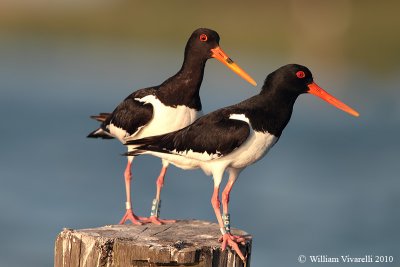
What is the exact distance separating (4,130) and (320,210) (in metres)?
8.36

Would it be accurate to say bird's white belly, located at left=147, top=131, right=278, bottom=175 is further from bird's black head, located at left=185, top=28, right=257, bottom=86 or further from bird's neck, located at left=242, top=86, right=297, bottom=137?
bird's black head, located at left=185, top=28, right=257, bottom=86

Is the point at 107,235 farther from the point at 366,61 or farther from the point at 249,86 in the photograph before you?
the point at 366,61

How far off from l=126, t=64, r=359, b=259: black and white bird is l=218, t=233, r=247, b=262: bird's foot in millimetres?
172

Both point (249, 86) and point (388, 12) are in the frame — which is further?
point (388, 12)

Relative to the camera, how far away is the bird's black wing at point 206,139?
28.0 ft

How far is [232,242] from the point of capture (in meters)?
7.95

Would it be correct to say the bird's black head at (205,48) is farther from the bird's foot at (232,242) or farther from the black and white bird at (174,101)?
the bird's foot at (232,242)

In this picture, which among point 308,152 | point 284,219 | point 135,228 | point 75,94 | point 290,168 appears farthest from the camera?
point 75,94

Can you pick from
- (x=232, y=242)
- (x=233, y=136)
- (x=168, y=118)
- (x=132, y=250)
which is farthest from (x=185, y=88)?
(x=132, y=250)

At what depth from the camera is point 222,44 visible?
117 ft

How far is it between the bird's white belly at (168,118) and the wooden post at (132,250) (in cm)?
173

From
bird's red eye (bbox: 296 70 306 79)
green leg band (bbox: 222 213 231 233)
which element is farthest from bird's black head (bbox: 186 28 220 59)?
green leg band (bbox: 222 213 231 233)

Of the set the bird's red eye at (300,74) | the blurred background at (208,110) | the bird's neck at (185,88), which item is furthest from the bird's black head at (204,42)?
the blurred background at (208,110)

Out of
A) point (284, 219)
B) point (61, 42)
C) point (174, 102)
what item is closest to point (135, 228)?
point (174, 102)
